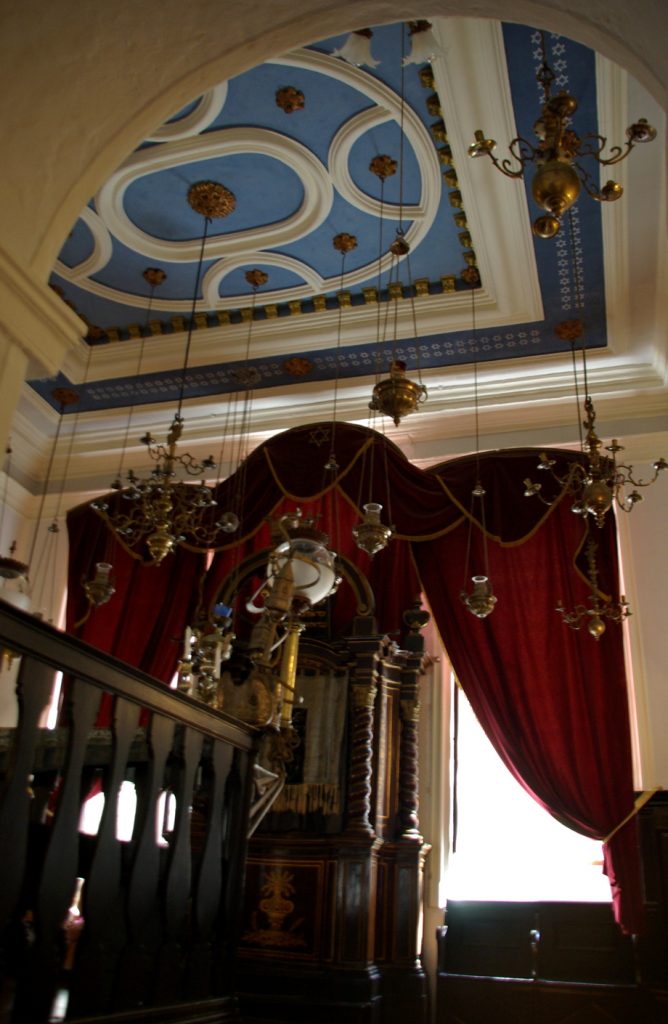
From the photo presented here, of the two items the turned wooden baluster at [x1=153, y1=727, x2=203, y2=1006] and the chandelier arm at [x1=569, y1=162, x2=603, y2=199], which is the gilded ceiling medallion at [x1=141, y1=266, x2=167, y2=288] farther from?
the turned wooden baluster at [x1=153, y1=727, x2=203, y2=1006]

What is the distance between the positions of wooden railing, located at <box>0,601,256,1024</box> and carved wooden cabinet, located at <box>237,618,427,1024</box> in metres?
2.73

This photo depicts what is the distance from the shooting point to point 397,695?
7094 mm

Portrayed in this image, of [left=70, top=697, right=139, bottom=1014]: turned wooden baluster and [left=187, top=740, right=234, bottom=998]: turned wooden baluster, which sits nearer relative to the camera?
[left=70, top=697, right=139, bottom=1014]: turned wooden baluster

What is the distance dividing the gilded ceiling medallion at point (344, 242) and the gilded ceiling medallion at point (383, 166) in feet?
2.31

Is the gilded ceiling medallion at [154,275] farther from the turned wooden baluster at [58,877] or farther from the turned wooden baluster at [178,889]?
the turned wooden baluster at [58,877]

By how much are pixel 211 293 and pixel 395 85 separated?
9.03 feet

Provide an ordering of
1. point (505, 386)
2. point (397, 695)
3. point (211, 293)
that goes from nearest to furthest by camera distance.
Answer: point (397, 695) → point (211, 293) → point (505, 386)

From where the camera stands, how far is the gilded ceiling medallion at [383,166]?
6344mm

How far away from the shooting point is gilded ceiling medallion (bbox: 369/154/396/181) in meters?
6.34

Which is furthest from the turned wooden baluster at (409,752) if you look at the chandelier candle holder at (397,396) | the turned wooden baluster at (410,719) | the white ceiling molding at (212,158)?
the white ceiling molding at (212,158)

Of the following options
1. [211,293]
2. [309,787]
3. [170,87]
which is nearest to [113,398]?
[211,293]

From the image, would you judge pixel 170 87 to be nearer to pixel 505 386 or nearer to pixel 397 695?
pixel 397 695

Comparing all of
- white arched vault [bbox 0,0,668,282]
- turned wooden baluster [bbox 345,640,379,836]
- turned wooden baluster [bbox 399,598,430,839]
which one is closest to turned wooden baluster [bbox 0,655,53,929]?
white arched vault [bbox 0,0,668,282]

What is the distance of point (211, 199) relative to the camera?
22.5ft
